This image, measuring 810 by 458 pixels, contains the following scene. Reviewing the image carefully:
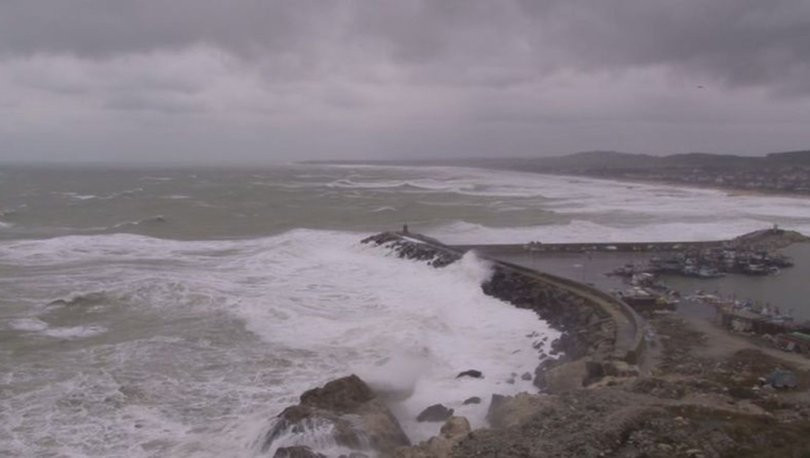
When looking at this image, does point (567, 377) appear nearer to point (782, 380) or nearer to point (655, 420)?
point (655, 420)

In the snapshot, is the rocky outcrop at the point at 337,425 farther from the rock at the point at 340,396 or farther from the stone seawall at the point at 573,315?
the stone seawall at the point at 573,315

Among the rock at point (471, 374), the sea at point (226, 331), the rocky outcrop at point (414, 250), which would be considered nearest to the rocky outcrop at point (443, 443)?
the sea at point (226, 331)

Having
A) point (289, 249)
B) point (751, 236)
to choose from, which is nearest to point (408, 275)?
point (289, 249)

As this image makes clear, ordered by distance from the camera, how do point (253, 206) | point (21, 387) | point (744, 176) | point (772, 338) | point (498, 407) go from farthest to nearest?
point (744, 176)
point (253, 206)
point (772, 338)
point (21, 387)
point (498, 407)

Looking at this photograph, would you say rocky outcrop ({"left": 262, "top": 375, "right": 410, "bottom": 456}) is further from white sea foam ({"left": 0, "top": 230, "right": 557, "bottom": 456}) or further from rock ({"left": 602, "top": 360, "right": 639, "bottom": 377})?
rock ({"left": 602, "top": 360, "right": 639, "bottom": 377})

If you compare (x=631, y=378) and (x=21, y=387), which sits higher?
(x=631, y=378)

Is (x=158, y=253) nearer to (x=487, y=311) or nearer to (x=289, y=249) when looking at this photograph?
(x=289, y=249)
